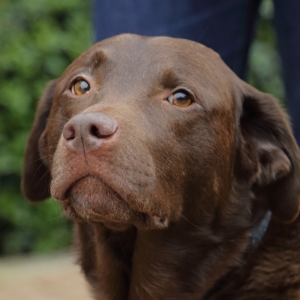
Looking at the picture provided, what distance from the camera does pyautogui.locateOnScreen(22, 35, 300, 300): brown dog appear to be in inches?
126

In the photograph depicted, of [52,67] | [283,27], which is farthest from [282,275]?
[52,67]

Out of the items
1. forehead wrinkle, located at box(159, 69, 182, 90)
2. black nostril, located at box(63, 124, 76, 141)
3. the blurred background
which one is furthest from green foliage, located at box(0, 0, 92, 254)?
black nostril, located at box(63, 124, 76, 141)

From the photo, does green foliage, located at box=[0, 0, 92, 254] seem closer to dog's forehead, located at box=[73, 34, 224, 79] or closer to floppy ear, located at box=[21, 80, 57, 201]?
floppy ear, located at box=[21, 80, 57, 201]

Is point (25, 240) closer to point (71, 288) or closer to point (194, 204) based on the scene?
point (71, 288)

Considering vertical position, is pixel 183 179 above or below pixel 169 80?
below

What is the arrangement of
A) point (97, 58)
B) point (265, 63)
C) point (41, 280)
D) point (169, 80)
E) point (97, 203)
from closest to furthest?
point (97, 203) → point (169, 80) → point (97, 58) → point (41, 280) → point (265, 63)

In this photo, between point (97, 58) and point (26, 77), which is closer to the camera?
point (97, 58)

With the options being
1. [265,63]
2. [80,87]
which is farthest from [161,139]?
[265,63]

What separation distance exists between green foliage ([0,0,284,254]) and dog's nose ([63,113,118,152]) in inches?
157

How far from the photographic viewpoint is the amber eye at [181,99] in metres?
3.37

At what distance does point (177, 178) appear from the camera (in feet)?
11.0

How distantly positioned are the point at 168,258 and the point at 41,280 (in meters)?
2.75

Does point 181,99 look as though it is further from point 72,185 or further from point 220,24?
point 220,24

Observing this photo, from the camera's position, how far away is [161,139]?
10.6 ft
